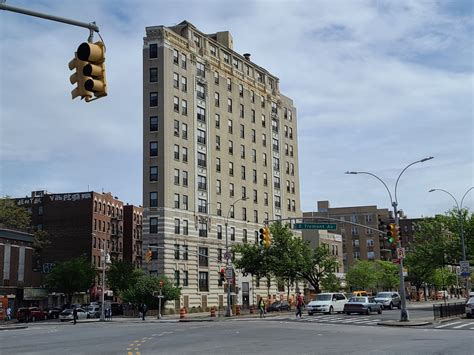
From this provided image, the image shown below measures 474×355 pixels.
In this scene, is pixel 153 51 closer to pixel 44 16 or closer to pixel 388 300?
pixel 388 300

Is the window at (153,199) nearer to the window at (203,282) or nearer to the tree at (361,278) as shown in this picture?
the window at (203,282)

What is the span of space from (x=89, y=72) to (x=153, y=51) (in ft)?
209

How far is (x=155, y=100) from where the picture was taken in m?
71.6

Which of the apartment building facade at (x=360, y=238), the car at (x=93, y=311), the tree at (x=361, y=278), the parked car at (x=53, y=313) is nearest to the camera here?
the car at (x=93, y=311)

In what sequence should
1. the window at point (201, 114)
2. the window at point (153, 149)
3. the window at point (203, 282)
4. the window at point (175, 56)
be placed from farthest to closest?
the window at point (201, 114) < the window at point (175, 56) < the window at point (203, 282) < the window at point (153, 149)

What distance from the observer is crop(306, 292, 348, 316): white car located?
50.7 meters

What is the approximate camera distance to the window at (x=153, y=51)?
238 ft

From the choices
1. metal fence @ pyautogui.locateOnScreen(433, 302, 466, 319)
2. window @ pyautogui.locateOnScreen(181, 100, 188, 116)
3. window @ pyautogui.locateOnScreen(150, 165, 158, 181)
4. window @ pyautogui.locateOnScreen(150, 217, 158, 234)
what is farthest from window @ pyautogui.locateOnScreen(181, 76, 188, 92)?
metal fence @ pyautogui.locateOnScreen(433, 302, 466, 319)

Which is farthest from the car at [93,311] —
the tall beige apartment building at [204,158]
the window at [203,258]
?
the window at [203,258]

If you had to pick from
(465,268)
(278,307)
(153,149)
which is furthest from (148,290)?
(465,268)

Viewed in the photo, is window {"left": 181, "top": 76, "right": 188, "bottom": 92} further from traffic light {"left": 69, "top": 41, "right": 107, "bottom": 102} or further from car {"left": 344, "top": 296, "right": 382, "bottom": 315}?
traffic light {"left": 69, "top": 41, "right": 107, "bottom": 102}

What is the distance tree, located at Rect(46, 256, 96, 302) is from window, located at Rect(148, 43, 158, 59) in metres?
33.9

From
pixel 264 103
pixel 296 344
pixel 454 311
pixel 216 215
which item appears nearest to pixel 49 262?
pixel 216 215

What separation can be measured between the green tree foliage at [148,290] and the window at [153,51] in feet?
91.0
